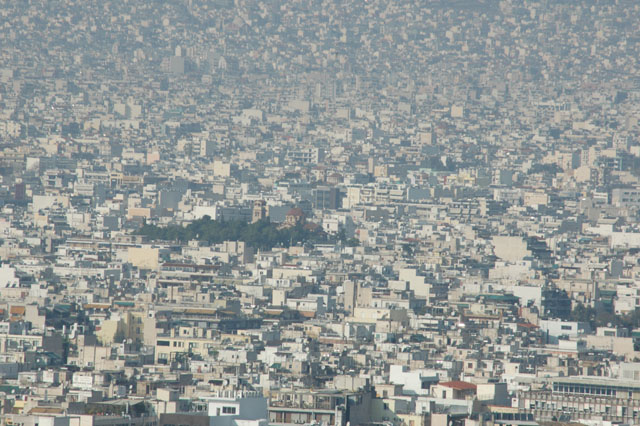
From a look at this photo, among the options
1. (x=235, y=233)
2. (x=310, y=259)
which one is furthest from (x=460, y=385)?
(x=235, y=233)

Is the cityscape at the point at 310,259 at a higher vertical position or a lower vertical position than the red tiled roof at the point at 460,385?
higher

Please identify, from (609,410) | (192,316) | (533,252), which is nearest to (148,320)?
(192,316)

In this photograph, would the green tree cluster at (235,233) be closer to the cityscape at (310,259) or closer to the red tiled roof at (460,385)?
the cityscape at (310,259)

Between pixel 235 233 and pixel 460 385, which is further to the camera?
pixel 235 233

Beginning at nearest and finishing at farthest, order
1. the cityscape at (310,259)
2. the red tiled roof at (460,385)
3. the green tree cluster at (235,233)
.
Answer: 1. the cityscape at (310,259)
2. the red tiled roof at (460,385)
3. the green tree cluster at (235,233)

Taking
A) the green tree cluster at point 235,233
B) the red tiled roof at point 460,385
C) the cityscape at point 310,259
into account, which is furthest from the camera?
the green tree cluster at point 235,233

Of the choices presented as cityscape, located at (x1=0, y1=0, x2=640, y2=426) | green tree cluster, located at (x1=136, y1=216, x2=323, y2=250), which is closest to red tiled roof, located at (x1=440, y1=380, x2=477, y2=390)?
cityscape, located at (x1=0, y1=0, x2=640, y2=426)

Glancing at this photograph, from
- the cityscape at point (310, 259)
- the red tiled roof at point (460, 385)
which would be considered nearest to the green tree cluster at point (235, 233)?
the cityscape at point (310, 259)

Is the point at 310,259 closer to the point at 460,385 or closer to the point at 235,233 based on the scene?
the point at 235,233
